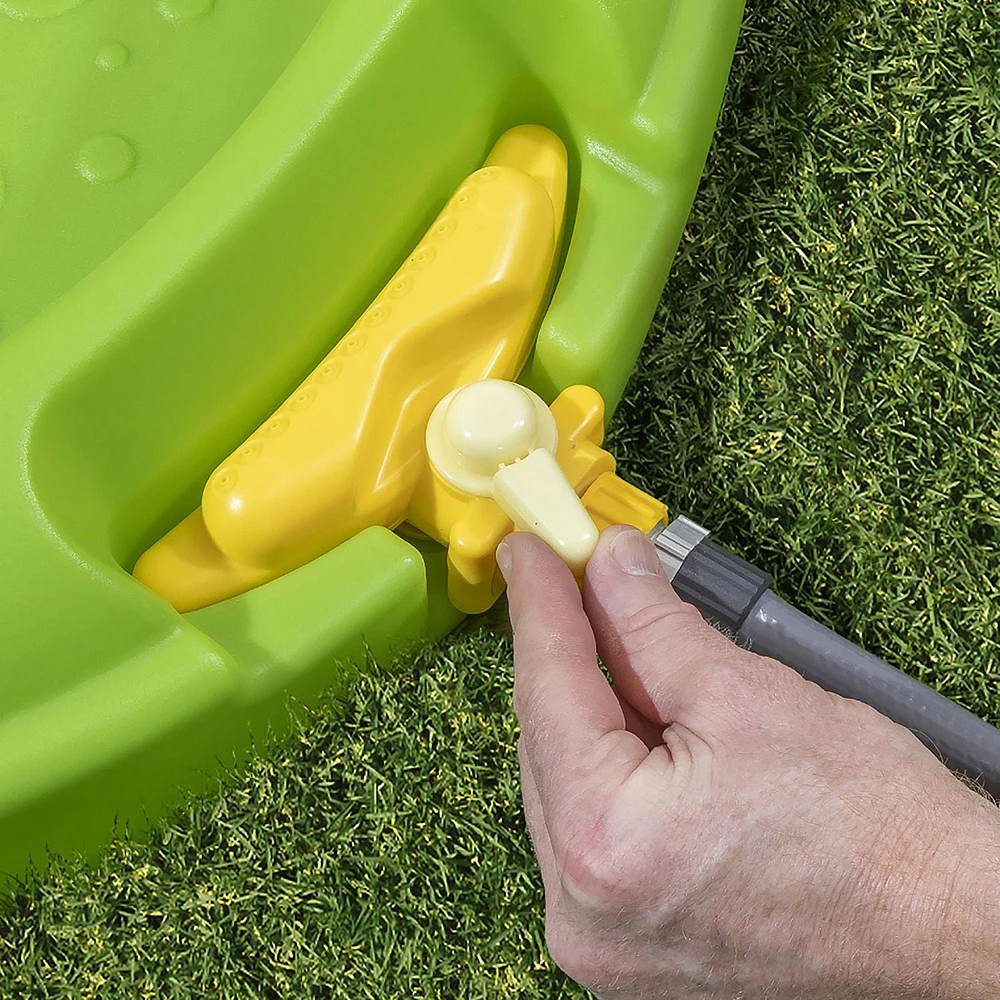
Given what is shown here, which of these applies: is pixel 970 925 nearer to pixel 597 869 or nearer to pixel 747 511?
pixel 597 869

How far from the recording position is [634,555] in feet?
2.69

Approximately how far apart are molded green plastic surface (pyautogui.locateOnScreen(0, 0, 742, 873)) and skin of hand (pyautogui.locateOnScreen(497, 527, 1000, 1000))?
0.25m

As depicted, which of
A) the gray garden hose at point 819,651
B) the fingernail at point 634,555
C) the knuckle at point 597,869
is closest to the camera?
the knuckle at point 597,869

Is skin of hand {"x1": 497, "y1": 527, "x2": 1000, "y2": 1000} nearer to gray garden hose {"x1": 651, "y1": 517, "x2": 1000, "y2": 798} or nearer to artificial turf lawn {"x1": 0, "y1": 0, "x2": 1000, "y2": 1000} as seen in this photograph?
gray garden hose {"x1": 651, "y1": 517, "x2": 1000, "y2": 798}

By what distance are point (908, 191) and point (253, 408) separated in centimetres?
79

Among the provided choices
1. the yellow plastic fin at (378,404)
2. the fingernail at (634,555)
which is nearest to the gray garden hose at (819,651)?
the fingernail at (634,555)

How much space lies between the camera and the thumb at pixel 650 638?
75cm

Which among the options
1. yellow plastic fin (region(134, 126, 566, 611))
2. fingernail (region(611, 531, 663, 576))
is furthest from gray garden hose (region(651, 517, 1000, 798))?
yellow plastic fin (region(134, 126, 566, 611))

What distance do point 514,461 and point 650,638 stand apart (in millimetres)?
181

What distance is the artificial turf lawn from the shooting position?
39.8 inches

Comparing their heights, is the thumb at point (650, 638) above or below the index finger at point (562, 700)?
below

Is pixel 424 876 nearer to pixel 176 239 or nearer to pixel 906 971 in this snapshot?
pixel 906 971

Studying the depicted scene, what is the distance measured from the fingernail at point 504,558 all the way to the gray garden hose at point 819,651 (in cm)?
17

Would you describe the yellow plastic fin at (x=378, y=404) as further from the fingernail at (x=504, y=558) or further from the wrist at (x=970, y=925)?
the wrist at (x=970, y=925)
